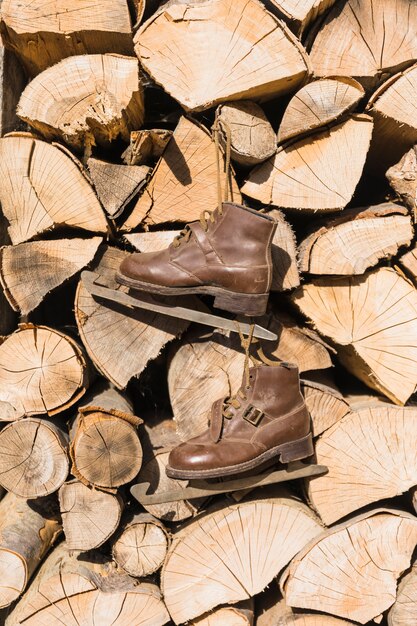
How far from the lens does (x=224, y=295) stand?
211 centimetres

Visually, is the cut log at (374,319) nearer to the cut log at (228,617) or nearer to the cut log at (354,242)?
the cut log at (354,242)

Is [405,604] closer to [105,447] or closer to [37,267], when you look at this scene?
[105,447]

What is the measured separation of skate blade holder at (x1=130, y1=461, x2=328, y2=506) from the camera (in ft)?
7.32

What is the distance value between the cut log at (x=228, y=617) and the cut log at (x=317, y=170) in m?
1.73

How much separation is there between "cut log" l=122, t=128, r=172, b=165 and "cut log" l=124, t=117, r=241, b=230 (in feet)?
0.18

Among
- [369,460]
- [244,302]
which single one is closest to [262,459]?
[369,460]

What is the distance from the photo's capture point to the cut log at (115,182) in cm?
219

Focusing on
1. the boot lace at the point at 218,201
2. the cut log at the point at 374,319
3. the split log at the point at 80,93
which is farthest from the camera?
the cut log at the point at 374,319

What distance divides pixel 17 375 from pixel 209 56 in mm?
1480

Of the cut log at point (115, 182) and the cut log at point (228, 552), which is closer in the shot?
the cut log at point (115, 182)

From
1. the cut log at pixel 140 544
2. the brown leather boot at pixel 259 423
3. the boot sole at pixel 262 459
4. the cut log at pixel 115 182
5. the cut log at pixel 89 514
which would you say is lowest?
the cut log at pixel 140 544

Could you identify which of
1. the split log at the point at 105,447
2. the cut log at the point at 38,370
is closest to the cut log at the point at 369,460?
the split log at the point at 105,447

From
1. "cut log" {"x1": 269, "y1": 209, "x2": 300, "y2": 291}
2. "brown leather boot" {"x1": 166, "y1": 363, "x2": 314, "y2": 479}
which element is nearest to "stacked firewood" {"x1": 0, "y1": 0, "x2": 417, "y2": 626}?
"cut log" {"x1": 269, "y1": 209, "x2": 300, "y2": 291}

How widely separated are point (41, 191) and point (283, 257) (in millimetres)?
1027
